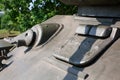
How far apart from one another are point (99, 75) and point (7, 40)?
75.4 inches

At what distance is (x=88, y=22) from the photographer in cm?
342

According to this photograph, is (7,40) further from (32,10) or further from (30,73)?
→ (32,10)

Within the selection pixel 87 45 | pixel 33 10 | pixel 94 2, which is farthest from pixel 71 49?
pixel 33 10

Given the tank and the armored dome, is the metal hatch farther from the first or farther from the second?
the armored dome

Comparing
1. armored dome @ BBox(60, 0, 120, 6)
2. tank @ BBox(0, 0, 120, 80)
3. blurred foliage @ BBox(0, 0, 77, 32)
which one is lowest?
blurred foliage @ BBox(0, 0, 77, 32)

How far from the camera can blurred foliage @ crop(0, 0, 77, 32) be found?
9.43 m

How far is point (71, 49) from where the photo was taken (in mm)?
3006

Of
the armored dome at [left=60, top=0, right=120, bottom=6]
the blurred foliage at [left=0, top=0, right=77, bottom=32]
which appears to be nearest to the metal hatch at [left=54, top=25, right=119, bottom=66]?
the armored dome at [left=60, top=0, right=120, bottom=6]

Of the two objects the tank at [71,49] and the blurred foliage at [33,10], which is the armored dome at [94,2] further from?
the blurred foliage at [33,10]

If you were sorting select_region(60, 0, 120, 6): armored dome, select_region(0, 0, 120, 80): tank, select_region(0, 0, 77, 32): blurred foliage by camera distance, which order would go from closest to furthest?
select_region(0, 0, 120, 80): tank, select_region(60, 0, 120, 6): armored dome, select_region(0, 0, 77, 32): blurred foliage

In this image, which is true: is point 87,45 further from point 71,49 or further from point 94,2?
point 94,2

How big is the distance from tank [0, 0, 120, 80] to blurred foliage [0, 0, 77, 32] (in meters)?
5.24

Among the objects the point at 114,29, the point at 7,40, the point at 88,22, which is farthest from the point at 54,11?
the point at 114,29

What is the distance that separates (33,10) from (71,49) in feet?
22.6
